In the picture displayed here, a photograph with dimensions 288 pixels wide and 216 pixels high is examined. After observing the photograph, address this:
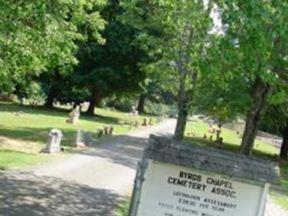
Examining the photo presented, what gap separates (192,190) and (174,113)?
8900cm

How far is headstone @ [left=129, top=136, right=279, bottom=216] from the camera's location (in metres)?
9.08

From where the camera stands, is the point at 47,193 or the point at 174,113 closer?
the point at 47,193

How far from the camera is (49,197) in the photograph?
14273 mm

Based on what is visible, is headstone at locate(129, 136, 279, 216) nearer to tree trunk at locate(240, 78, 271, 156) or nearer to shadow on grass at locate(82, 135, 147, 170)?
tree trunk at locate(240, 78, 271, 156)

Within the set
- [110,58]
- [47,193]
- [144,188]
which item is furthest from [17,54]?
[110,58]

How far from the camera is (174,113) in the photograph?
322ft

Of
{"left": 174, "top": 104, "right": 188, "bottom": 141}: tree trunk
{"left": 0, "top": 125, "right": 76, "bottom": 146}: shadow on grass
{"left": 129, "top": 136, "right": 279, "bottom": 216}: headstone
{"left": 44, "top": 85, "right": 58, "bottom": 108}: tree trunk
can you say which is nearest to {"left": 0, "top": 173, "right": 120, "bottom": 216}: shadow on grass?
{"left": 129, "top": 136, "right": 279, "bottom": 216}: headstone

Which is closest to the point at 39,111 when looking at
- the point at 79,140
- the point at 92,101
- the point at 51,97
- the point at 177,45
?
the point at 51,97

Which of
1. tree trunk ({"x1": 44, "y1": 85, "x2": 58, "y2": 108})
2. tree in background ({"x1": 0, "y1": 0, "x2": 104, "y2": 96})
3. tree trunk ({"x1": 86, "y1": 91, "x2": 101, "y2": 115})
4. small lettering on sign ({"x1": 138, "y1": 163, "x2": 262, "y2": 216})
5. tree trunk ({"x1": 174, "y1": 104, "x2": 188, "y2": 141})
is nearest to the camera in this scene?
small lettering on sign ({"x1": 138, "y1": 163, "x2": 262, "y2": 216})

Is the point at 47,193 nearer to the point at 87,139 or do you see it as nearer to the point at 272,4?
the point at 272,4

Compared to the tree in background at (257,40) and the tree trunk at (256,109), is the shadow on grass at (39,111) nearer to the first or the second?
the tree trunk at (256,109)

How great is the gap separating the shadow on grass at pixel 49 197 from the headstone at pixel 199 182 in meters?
3.83

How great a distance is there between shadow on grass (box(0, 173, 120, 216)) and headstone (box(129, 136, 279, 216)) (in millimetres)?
3826

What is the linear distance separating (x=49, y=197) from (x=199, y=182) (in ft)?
19.4
